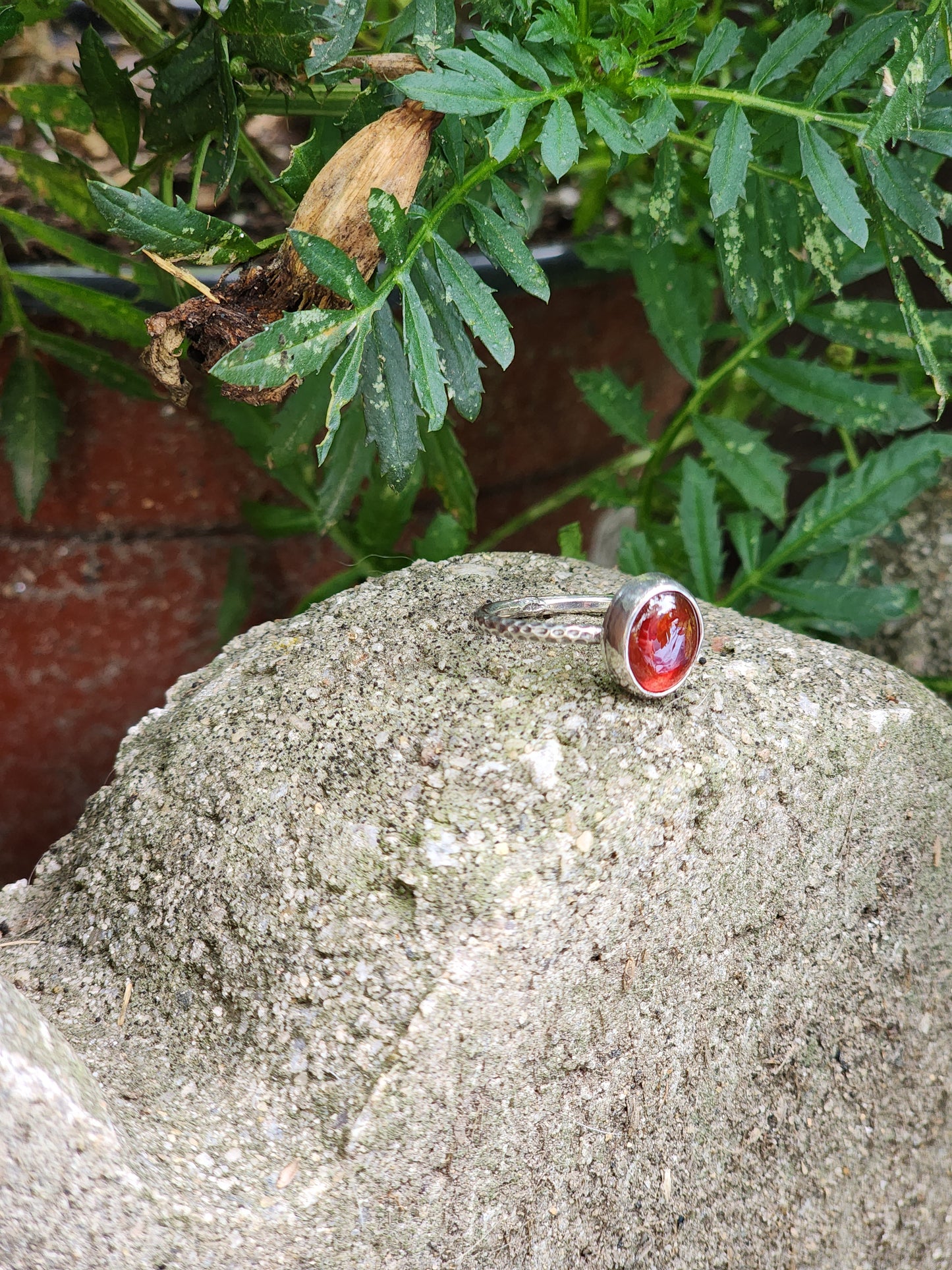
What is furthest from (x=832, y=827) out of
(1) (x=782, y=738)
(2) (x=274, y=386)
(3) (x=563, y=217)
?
(3) (x=563, y=217)

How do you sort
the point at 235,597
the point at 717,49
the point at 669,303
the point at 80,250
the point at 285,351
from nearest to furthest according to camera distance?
the point at 285,351 < the point at 717,49 < the point at 80,250 < the point at 669,303 < the point at 235,597

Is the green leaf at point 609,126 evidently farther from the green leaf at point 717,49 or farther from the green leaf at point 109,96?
the green leaf at point 109,96

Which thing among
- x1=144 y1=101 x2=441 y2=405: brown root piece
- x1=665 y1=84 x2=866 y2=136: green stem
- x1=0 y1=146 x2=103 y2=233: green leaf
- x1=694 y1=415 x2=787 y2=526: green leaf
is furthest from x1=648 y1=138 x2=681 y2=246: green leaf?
x1=0 y1=146 x2=103 y2=233: green leaf

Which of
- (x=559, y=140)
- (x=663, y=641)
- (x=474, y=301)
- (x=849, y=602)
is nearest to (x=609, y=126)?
(x=559, y=140)

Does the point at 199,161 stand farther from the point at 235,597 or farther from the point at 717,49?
the point at 235,597

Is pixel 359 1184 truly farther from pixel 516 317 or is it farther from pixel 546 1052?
pixel 516 317

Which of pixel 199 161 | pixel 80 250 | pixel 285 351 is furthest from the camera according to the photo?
pixel 80 250
